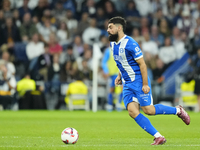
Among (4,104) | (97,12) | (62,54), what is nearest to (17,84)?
(4,104)

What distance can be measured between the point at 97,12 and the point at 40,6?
9.04 feet

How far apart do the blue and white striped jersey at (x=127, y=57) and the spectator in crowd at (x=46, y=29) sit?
1392cm

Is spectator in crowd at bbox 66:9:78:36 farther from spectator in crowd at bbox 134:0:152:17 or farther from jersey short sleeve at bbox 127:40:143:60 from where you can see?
jersey short sleeve at bbox 127:40:143:60

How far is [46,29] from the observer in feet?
70.6

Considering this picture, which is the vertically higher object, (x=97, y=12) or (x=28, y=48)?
(x=97, y=12)

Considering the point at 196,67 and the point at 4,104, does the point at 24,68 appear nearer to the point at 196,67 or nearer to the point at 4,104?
the point at 4,104

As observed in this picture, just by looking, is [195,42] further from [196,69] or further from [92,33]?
[92,33]

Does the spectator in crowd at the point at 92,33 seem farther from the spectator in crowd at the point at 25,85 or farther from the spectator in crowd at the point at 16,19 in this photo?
the spectator in crowd at the point at 25,85

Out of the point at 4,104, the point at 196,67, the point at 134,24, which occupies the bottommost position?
the point at 4,104

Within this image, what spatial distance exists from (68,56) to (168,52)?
4467 mm

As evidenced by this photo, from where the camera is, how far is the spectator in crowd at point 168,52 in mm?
20516

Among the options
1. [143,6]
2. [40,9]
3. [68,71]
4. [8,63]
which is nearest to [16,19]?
[40,9]

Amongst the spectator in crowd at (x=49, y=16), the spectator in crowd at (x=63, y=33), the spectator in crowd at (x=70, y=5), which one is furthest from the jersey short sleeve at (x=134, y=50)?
the spectator in crowd at (x=70, y=5)

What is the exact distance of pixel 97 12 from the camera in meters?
22.4
